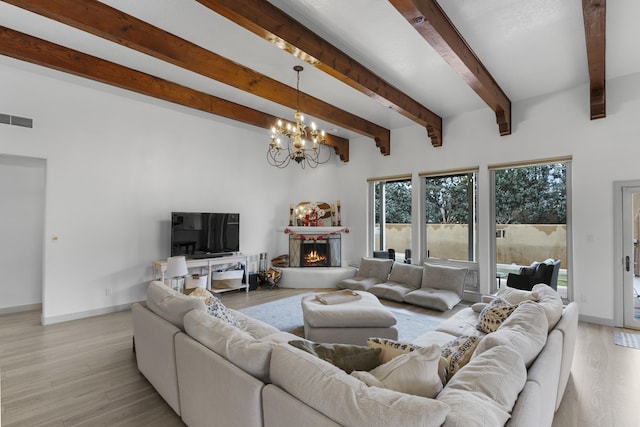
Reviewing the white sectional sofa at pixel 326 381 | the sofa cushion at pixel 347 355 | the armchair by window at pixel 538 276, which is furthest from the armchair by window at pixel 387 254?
the sofa cushion at pixel 347 355

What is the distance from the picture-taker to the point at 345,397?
3.78 feet

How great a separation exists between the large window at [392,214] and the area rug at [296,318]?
2.04 m

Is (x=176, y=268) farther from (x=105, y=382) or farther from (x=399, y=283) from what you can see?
(x=399, y=283)

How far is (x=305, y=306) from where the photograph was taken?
3525 mm

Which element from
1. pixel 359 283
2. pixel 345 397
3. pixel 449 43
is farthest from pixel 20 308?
pixel 449 43

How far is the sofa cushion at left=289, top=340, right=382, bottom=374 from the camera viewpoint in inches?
61.1

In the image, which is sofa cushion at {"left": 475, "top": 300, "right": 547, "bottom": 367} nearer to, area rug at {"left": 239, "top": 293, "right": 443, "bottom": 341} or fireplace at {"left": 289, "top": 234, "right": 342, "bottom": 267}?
area rug at {"left": 239, "top": 293, "right": 443, "bottom": 341}

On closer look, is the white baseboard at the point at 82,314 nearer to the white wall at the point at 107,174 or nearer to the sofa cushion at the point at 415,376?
the white wall at the point at 107,174

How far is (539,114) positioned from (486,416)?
5003 mm

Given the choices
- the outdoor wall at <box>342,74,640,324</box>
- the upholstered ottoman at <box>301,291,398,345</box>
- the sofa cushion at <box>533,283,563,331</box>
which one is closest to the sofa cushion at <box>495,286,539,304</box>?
the sofa cushion at <box>533,283,563,331</box>

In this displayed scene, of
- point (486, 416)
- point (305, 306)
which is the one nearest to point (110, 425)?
point (305, 306)

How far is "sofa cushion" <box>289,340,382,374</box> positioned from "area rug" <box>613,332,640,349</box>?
12.2 ft

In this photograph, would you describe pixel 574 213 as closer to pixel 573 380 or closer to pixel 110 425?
pixel 573 380

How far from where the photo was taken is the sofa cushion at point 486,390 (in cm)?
107
